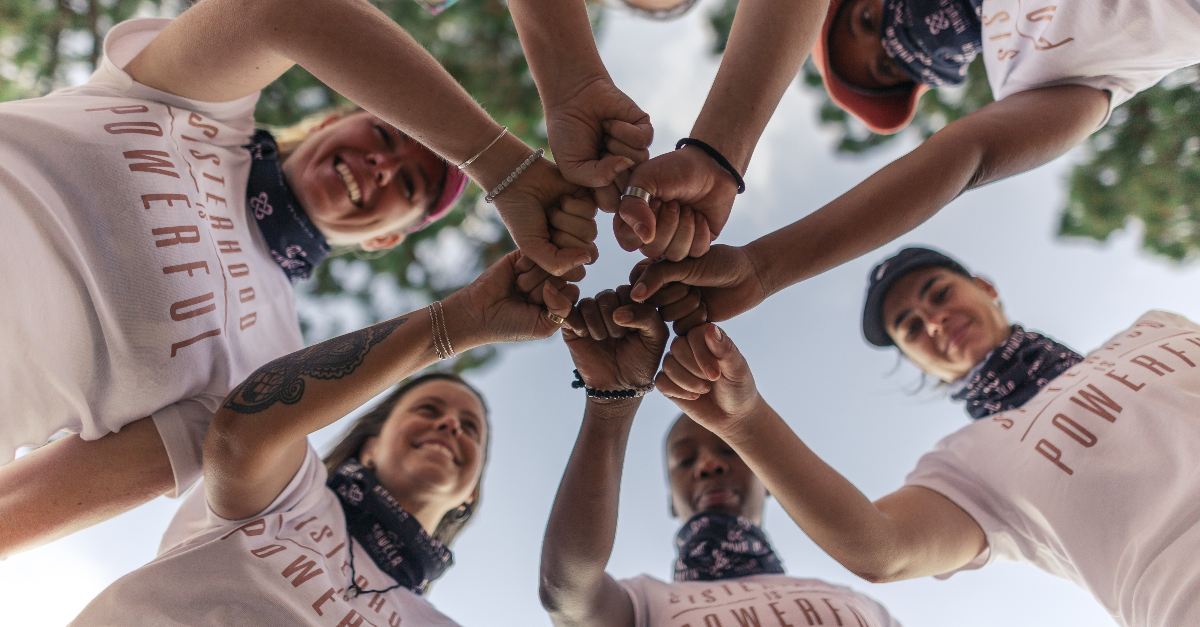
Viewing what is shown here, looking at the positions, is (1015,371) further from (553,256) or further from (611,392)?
(553,256)

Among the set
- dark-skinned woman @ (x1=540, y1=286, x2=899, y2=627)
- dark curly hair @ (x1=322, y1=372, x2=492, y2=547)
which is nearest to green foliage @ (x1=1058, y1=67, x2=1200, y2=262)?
dark-skinned woman @ (x1=540, y1=286, x2=899, y2=627)

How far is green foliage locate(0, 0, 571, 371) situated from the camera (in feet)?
7.14

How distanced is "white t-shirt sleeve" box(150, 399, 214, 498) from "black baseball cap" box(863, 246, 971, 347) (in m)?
2.29

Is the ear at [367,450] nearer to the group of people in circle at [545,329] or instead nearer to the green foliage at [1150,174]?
the group of people in circle at [545,329]

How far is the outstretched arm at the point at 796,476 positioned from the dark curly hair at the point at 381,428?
118 centimetres

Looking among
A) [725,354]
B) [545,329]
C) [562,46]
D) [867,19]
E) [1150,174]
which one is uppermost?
[1150,174]

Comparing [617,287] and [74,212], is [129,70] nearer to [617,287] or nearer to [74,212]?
[74,212]

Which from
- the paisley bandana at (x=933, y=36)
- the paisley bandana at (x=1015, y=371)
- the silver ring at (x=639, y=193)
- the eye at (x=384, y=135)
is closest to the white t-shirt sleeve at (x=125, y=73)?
the eye at (x=384, y=135)

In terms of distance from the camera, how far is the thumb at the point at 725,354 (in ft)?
4.12

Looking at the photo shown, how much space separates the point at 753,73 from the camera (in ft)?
4.41

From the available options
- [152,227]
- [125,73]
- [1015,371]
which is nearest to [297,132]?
[125,73]

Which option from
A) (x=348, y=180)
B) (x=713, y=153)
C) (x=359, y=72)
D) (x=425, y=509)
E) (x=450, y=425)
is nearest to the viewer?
(x=359, y=72)

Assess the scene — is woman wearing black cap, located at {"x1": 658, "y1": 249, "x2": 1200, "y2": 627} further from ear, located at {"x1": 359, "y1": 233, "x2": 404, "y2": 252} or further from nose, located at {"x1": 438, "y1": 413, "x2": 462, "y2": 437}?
ear, located at {"x1": 359, "y1": 233, "x2": 404, "y2": 252}

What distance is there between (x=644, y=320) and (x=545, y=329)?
232 mm
